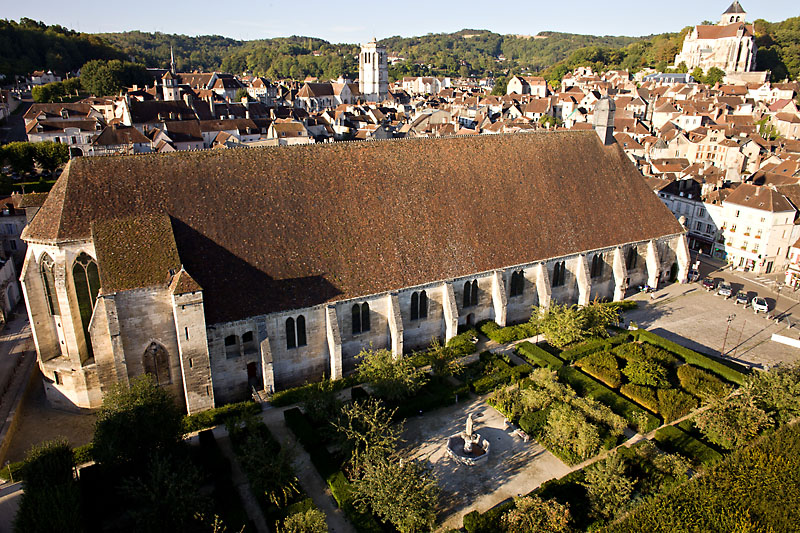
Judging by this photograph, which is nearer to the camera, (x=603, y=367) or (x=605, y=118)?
(x=603, y=367)

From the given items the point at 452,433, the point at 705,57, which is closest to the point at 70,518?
the point at 452,433

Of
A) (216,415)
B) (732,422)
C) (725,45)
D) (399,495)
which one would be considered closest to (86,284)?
(216,415)

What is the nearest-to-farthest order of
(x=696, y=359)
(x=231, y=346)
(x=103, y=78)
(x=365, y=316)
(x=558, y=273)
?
(x=231, y=346) → (x=365, y=316) → (x=696, y=359) → (x=558, y=273) → (x=103, y=78)

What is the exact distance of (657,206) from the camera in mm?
55062

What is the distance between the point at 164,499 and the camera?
25.5 m

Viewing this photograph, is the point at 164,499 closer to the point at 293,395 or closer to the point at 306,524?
the point at 306,524

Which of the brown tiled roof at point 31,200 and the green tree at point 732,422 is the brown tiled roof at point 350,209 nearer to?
the brown tiled roof at point 31,200

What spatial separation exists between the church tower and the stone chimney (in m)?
175


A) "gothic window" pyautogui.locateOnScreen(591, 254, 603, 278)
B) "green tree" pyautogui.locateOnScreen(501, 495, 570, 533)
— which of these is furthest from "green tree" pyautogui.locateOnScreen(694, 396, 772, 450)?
"gothic window" pyautogui.locateOnScreen(591, 254, 603, 278)

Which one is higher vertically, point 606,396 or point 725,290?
point 725,290

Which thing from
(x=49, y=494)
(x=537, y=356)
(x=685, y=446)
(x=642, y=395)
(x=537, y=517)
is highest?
(x=49, y=494)

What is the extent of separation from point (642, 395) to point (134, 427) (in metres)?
32.0

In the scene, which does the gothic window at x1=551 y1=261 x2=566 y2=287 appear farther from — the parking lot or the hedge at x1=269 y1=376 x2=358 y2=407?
the hedge at x1=269 y1=376 x2=358 y2=407

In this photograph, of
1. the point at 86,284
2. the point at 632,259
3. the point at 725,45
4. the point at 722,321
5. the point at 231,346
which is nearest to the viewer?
the point at 86,284
